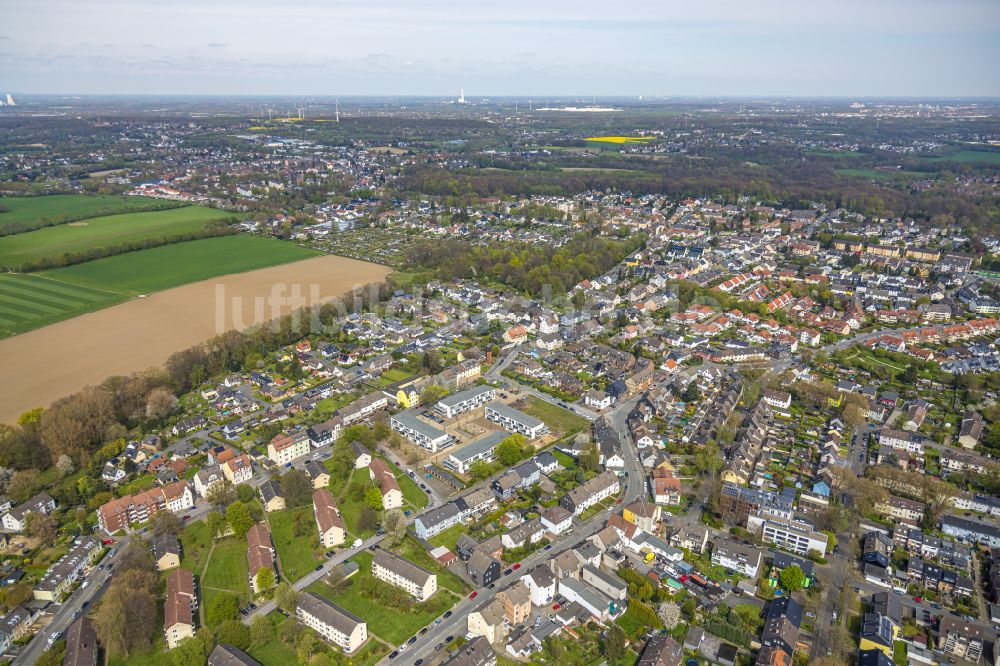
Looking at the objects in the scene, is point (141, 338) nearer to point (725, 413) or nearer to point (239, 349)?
point (239, 349)

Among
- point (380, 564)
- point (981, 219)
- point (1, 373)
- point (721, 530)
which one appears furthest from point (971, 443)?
point (981, 219)

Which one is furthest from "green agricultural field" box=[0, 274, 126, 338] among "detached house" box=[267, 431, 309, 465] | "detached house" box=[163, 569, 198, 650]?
"detached house" box=[163, 569, 198, 650]

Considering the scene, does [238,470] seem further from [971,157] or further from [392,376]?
[971,157]

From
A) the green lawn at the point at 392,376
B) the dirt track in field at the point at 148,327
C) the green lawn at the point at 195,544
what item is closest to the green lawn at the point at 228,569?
the green lawn at the point at 195,544

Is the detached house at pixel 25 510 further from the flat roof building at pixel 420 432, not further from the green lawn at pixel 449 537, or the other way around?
the green lawn at pixel 449 537

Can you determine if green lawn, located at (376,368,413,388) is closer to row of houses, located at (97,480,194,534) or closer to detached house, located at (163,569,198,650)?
row of houses, located at (97,480,194,534)
